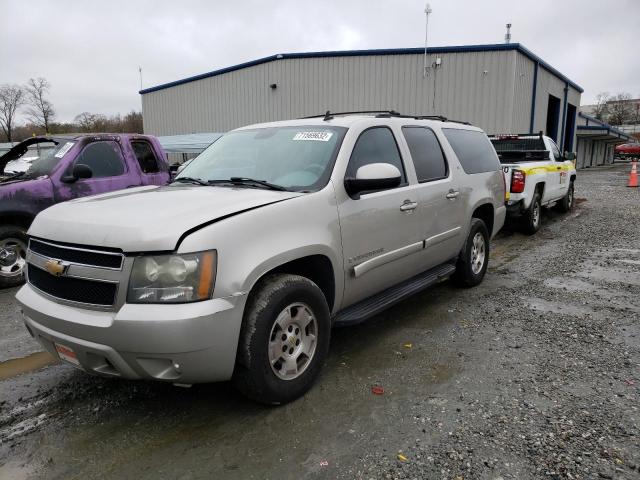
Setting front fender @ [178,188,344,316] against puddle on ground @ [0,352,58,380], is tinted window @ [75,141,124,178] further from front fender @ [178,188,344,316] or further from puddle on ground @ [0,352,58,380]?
front fender @ [178,188,344,316]

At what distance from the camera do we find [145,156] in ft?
23.5

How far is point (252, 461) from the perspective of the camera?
2.64 meters

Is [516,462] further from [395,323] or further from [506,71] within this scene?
[506,71]

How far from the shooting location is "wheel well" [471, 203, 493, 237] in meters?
5.82

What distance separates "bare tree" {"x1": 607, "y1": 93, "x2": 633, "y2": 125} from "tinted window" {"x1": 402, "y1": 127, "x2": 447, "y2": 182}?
107429mm

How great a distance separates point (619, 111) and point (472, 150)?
361ft

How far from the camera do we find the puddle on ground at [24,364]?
3.78 metres

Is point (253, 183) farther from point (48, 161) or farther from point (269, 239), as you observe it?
point (48, 161)

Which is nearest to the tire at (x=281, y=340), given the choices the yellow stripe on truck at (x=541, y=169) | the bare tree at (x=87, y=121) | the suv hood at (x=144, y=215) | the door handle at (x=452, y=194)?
the suv hood at (x=144, y=215)

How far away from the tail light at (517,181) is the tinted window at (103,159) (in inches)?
248

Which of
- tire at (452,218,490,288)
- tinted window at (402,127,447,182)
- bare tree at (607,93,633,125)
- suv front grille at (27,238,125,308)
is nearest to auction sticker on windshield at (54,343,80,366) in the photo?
suv front grille at (27,238,125,308)

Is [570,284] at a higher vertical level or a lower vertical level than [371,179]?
lower

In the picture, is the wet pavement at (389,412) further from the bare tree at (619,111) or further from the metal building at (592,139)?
the bare tree at (619,111)

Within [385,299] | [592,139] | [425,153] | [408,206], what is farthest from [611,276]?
[592,139]
